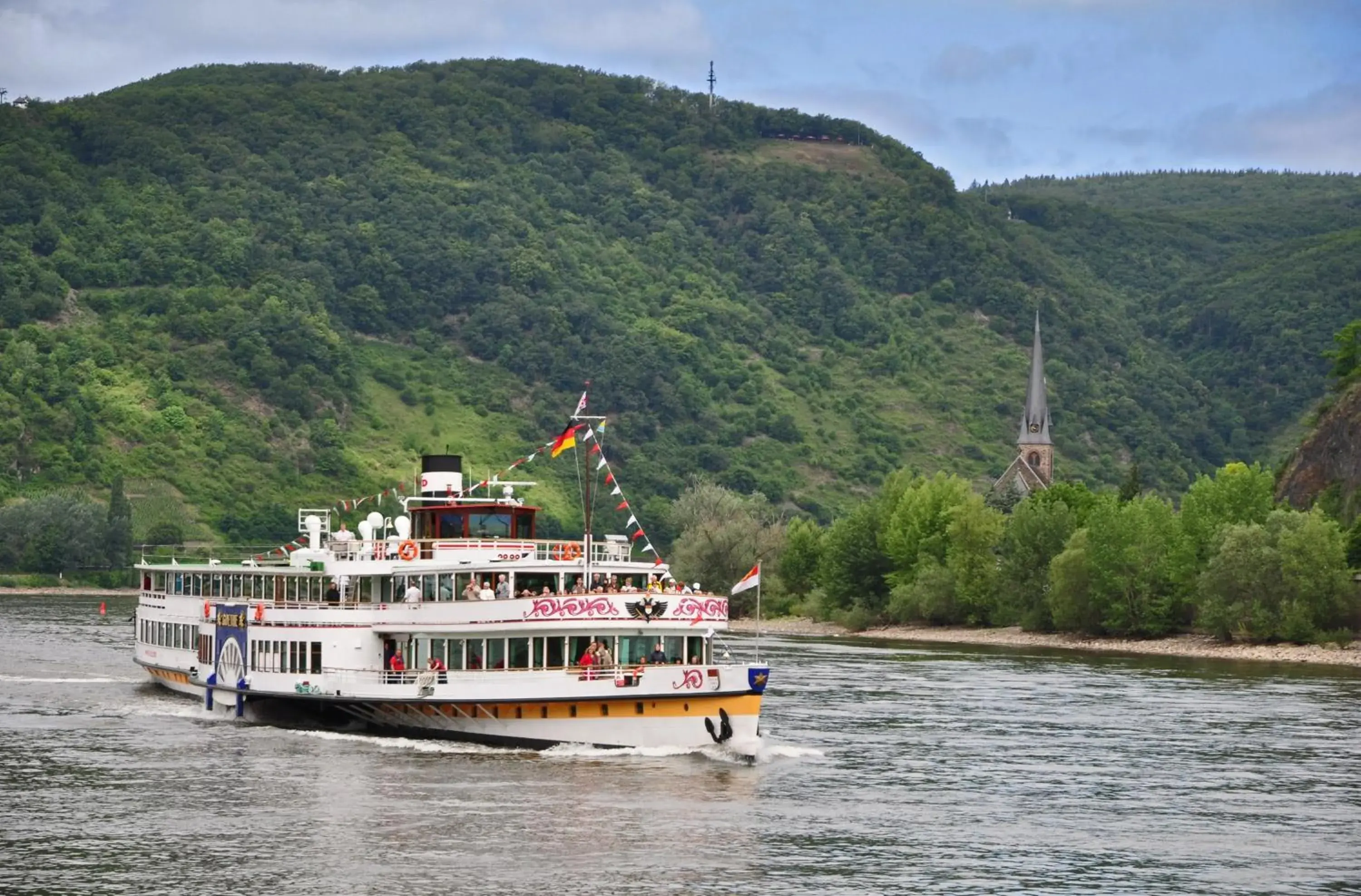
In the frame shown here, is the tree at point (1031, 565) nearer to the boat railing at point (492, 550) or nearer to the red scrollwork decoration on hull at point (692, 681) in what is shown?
the boat railing at point (492, 550)

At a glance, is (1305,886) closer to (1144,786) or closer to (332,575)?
(1144,786)

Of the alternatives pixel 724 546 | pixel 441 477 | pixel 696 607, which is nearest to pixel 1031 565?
pixel 724 546

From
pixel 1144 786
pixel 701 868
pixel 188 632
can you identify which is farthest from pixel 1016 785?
pixel 188 632

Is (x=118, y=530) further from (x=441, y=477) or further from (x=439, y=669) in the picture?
(x=439, y=669)

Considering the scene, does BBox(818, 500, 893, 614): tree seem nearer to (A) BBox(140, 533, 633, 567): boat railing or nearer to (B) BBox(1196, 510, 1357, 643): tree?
(B) BBox(1196, 510, 1357, 643): tree

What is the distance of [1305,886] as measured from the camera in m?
43.7

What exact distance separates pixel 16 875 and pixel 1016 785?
86.0 feet

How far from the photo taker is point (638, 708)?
57750 mm

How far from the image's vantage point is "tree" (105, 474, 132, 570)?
17975 centimetres

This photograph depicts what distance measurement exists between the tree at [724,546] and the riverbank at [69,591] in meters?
48.1

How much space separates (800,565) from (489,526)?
309ft

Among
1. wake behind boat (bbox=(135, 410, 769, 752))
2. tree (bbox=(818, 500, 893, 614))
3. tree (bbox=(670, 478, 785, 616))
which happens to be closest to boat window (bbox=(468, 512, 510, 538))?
wake behind boat (bbox=(135, 410, 769, 752))

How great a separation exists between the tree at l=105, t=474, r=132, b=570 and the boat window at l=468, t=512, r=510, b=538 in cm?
11965

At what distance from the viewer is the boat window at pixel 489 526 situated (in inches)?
2510
